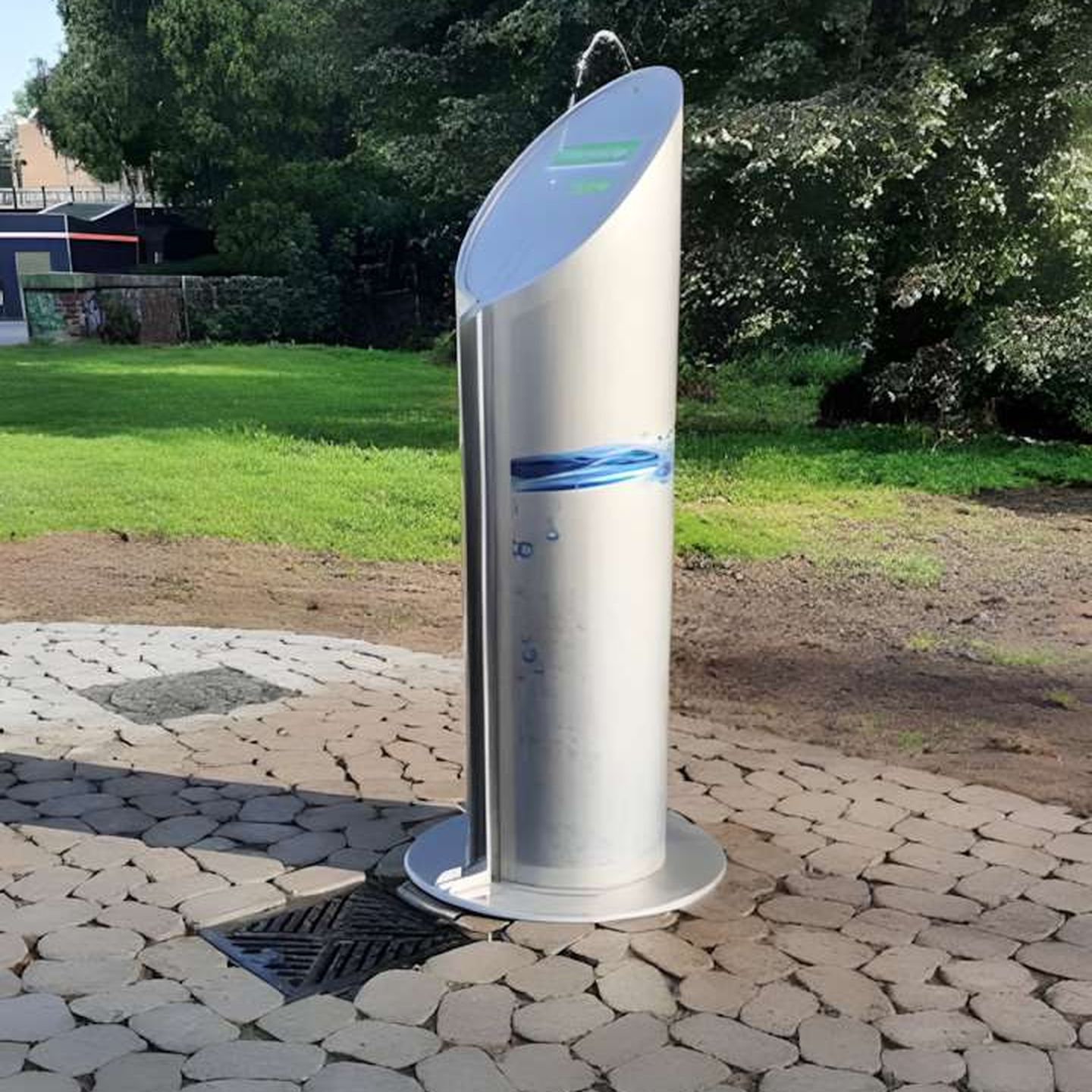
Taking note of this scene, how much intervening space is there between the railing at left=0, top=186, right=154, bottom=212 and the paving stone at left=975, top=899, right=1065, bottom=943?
44160mm

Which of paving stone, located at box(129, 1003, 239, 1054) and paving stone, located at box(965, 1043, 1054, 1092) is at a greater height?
paving stone, located at box(129, 1003, 239, 1054)

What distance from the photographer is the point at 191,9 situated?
32781mm

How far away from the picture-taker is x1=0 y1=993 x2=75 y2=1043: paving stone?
3.14 metres

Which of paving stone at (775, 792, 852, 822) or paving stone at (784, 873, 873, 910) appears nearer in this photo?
paving stone at (784, 873, 873, 910)

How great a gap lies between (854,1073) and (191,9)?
3471cm

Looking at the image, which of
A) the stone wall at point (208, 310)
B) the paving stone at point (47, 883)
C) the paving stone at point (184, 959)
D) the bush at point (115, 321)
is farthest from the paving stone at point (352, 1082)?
the stone wall at point (208, 310)

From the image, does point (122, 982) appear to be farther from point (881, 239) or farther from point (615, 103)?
point (881, 239)

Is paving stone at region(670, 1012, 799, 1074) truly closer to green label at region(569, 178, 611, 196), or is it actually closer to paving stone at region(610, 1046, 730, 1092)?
paving stone at region(610, 1046, 730, 1092)

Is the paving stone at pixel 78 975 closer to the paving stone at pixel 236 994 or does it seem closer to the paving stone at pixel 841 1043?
the paving stone at pixel 236 994

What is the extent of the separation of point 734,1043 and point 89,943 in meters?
1.80

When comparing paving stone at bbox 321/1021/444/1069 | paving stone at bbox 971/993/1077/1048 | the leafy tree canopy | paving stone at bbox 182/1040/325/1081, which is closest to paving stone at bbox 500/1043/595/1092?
paving stone at bbox 321/1021/444/1069

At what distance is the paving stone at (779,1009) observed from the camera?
318cm

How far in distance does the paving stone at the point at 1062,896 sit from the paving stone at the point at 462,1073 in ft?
5.98

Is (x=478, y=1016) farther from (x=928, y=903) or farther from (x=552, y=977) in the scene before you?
(x=928, y=903)
